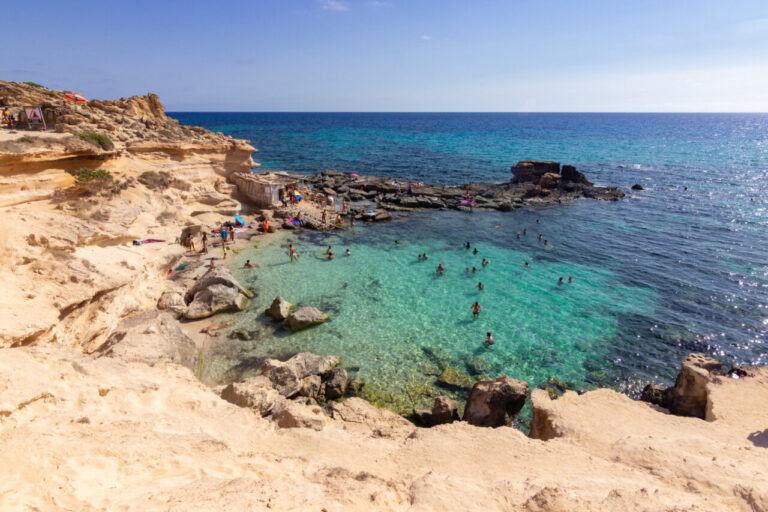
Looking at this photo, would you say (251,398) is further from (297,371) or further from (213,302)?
(213,302)

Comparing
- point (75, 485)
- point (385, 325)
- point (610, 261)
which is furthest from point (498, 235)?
point (75, 485)

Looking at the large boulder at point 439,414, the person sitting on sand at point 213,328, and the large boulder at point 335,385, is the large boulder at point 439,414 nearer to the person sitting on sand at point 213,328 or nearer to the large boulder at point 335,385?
the large boulder at point 335,385

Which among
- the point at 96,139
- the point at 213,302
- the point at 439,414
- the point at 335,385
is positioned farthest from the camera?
the point at 96,139

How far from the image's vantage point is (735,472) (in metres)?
8.00

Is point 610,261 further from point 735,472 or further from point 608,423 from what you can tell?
point 735,472

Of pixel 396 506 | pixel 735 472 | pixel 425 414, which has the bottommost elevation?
pixel 425 414

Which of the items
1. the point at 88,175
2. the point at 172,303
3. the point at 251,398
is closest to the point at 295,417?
the point at 251,398

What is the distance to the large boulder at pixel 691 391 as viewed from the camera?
11.9 metres

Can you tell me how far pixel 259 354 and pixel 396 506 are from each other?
11028mm

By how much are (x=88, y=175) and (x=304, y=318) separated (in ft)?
45.3

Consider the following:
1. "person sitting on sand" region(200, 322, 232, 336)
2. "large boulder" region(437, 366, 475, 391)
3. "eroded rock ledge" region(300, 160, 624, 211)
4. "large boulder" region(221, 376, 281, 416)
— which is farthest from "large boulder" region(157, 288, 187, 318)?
"eroded rock ledge" region(300, 160, 624, 211)

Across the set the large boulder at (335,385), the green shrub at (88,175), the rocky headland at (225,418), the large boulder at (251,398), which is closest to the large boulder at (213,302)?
the rocky headland at (225,418)

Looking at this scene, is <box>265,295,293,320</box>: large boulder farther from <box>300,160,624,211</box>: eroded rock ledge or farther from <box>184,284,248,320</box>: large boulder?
<box>300,160,624,211</box>: eroded rock ledge

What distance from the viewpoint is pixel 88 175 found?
1831 centimetres
